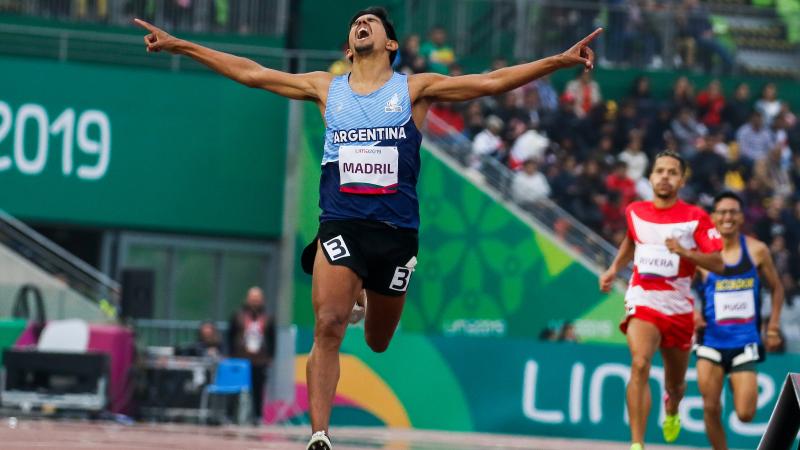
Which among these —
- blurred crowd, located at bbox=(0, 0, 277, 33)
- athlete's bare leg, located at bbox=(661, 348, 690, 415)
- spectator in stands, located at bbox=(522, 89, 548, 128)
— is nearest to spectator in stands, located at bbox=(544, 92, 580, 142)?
spectator in stands, located at bbox=(522, 89, 548, 128)

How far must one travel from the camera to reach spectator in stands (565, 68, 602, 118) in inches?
1094

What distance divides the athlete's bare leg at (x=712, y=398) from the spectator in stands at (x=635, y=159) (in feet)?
39.8

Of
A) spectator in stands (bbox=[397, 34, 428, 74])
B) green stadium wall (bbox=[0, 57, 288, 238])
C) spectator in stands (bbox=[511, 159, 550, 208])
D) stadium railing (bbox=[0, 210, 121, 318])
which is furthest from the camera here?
green stadium wall (bbox=[0, 57, 288, 238])

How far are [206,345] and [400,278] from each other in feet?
43.3

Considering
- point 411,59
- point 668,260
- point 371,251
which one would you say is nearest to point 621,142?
point 411,59

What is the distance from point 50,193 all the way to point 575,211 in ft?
27.5

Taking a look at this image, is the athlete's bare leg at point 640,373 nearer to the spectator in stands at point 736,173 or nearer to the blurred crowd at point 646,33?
the spectator in stands at point 736,173

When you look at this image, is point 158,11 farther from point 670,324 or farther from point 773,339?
point 670,324

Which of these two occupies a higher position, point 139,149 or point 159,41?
point 159,41

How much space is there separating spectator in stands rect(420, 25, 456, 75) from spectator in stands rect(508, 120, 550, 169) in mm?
1448

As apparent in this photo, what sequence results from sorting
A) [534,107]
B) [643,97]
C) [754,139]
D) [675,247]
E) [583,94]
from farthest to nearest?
[643,97]
[754,139]
[583,94]
[534,107]
[675,247]

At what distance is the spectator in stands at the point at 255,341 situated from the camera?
22703mm

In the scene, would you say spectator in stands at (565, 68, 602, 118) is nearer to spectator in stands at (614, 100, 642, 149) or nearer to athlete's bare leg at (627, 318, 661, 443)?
spectator in stands at (614, 100, 642, 149)

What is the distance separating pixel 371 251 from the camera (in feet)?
33.2
